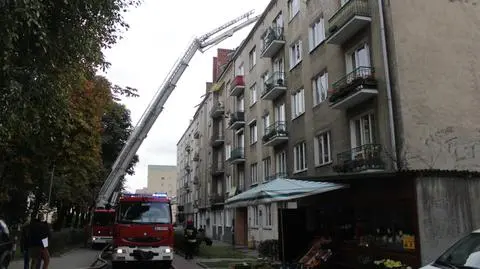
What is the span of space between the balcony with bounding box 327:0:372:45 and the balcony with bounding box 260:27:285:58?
8.01m

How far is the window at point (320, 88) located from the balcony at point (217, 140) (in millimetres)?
23560

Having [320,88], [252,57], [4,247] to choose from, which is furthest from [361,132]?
[252,57]

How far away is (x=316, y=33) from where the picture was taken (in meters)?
24.3

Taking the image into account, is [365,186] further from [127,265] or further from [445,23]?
[127,265]

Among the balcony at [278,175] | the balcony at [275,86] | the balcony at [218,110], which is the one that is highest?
the balcony at [218,110]

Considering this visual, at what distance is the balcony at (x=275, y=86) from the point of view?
27969 millimetres

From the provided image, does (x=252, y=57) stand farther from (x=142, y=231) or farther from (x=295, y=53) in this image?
(x=142, y=231)

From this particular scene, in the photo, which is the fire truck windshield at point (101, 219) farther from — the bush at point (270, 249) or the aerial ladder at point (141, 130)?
the bush at point (270, 249)

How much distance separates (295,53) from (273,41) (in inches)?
72.8

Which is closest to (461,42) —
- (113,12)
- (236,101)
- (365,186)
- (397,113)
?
(397,113)

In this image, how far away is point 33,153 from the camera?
2092 cm

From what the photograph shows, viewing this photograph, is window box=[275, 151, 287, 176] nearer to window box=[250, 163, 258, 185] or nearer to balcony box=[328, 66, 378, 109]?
window box=[250, 163, 258, 185]

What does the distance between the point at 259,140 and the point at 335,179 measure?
63.4 feet

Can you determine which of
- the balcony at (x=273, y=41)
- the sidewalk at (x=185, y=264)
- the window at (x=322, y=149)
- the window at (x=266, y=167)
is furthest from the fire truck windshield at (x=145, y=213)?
the balcony at (x=273, y=41)
